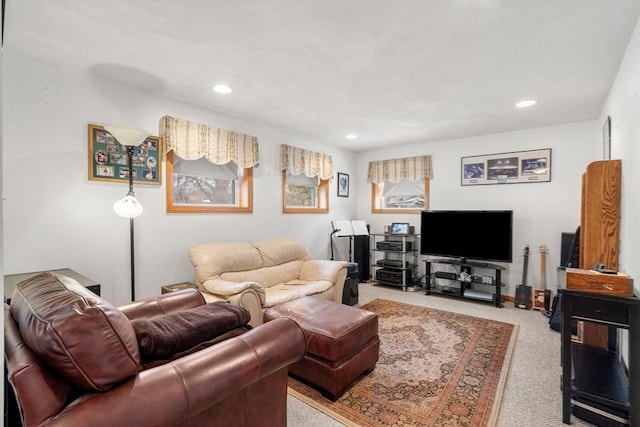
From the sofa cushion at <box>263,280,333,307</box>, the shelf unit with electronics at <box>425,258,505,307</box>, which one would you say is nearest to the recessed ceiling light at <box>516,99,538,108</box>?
the shelf unit with electronics at <box>425,258,505,307</box>

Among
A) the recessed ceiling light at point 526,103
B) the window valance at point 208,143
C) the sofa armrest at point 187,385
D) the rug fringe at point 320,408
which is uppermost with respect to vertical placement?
the recessed ceiling light at point 526,103

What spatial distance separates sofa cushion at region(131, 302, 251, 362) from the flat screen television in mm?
3594

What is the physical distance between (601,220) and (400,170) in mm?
3143

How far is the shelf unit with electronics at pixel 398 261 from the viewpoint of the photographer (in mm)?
4926

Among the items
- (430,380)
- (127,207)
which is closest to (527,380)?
(430,380)

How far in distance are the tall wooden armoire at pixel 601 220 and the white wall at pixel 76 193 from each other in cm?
342

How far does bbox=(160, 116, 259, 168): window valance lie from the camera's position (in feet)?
10.3

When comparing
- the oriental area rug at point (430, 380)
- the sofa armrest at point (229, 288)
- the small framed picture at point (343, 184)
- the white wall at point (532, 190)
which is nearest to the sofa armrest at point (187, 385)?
the oriental area rug at point (430, 380)

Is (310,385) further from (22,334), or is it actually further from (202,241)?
(202,241)

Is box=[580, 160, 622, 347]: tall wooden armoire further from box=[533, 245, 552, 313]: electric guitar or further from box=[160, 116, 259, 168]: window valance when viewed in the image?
box=[160, 116, 259, 168]: window valance

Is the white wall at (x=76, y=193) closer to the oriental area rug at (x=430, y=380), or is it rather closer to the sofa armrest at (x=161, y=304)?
the sofa armrest at (x=161, y=304)

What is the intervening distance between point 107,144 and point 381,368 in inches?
116

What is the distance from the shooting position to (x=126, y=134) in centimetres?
243

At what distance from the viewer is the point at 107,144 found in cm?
274
